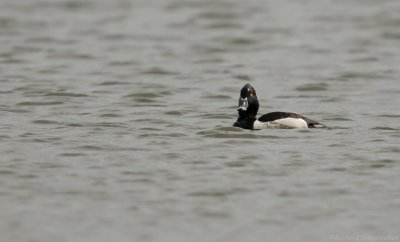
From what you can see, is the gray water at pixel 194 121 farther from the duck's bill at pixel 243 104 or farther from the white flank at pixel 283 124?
the duck's bill at pixel 243 104

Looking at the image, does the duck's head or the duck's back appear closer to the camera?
the duck's back

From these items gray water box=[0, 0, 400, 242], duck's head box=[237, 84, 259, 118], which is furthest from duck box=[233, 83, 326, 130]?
gray water box=[0, 0, 400, 242]

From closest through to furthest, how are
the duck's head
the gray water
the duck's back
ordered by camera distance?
the gray water < the duck's back < the duck's head

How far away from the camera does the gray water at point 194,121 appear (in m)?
11.2

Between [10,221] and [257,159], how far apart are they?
4103 millimetres

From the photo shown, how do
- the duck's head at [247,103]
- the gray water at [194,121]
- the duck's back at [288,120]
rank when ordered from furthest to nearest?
the duck's head at [247,103], the duck's back at [288,120], the gray water at [194,121]

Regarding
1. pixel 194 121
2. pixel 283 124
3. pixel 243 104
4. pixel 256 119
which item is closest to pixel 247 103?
pixel 243 104

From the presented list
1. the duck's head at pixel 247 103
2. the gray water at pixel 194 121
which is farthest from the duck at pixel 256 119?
the gray water at pixel 194 121

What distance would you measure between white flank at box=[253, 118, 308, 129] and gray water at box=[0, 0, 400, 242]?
15cm

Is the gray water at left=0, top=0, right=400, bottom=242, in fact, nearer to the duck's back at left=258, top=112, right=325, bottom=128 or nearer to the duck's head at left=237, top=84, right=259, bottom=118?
the duck's back at left=258, top=112, right=325, bottom=128

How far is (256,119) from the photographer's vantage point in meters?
16.3

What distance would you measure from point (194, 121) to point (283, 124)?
1906 mm

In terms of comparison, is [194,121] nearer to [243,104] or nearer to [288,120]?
[243,104]

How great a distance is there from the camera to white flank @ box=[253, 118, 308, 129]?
627 inches
